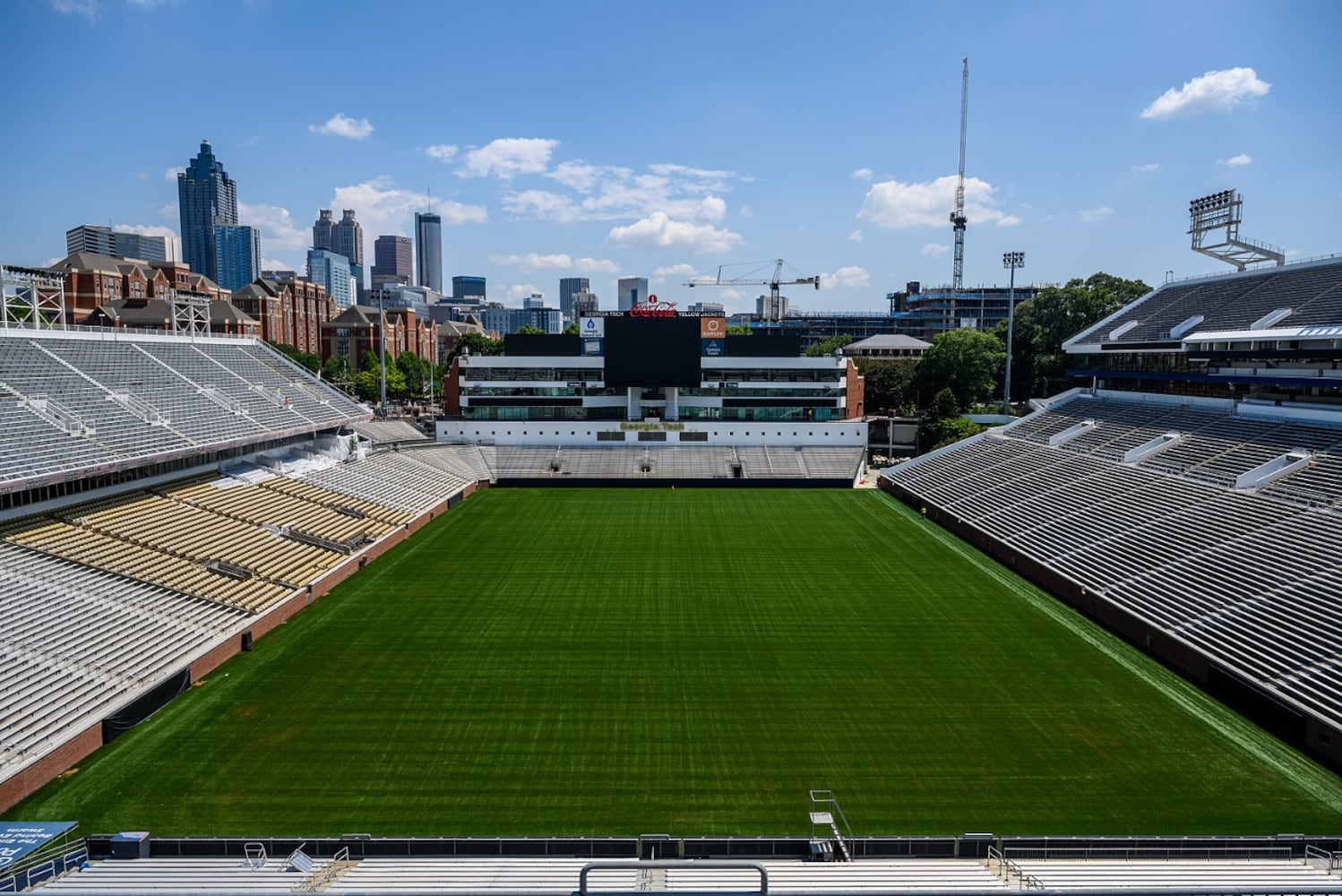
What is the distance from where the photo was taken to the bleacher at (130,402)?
20797mm

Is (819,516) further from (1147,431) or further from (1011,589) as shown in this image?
(1147,431)

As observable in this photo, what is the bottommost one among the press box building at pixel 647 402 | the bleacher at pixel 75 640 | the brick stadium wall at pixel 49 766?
the brick stadium wall at pixel 49 766

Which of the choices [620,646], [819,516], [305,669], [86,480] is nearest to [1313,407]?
[819,516]

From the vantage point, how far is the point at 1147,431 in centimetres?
3431

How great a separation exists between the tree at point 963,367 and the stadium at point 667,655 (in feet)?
67.6

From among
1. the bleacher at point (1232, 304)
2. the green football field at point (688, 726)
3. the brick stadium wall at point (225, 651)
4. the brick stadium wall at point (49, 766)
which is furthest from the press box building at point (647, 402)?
the brick stadium wall at point (49, 766)

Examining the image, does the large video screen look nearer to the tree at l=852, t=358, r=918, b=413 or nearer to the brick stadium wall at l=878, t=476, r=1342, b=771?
the brick stadium wall at l=878, t=476, r=1342, b=771

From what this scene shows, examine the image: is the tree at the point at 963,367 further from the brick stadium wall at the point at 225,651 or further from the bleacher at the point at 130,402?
the bleacher at the point at 130,402

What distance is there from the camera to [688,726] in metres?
15.5

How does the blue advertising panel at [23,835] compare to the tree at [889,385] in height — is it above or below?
below

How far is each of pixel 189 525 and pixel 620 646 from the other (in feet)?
48.0

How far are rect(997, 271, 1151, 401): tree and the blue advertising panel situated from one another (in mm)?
63370

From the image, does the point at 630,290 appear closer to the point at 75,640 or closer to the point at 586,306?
the point at 586,306

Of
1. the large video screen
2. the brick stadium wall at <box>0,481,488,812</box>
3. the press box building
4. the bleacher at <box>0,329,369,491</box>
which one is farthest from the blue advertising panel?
the press box building
